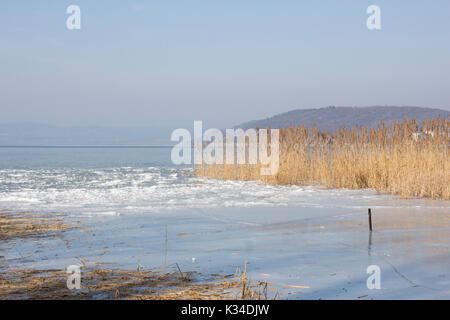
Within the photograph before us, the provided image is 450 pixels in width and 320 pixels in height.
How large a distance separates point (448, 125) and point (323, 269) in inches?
381

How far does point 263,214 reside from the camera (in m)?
8.45

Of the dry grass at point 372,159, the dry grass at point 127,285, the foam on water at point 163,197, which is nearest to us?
the dry grass at point 127,285

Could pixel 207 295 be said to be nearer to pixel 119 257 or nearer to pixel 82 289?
pixel 82 289

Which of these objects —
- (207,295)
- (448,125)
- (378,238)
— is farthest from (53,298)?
(448,125)

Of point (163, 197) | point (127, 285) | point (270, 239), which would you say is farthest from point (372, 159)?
point (127, 285)

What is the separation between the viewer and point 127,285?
12.7 ft

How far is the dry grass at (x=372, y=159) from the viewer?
1128cm

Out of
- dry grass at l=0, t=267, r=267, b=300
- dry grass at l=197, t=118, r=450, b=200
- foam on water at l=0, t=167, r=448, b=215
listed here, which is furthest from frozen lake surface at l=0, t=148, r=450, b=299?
dry grass at l=197, t=118, r=450, b=200

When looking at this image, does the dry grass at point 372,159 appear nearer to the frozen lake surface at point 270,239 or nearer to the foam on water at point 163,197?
the foam on water at point 163,197

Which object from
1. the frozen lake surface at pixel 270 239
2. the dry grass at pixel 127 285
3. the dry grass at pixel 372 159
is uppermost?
the dry grass at pixel 372 159

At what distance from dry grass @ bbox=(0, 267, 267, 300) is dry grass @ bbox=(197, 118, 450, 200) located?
763 cm

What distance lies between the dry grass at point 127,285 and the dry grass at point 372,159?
7.63 meters

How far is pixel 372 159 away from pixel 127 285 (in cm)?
1050

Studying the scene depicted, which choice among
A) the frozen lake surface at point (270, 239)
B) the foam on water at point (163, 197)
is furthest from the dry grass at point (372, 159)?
the frozen lake surface at point (270, 239)
